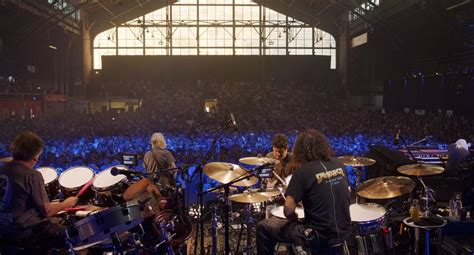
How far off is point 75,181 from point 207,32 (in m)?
21.9

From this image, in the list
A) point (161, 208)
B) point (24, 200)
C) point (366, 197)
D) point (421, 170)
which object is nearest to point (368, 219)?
point (366, 197)

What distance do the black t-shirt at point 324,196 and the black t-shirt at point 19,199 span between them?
202 cm

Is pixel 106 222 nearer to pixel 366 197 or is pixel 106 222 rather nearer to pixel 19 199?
pixel 19 199

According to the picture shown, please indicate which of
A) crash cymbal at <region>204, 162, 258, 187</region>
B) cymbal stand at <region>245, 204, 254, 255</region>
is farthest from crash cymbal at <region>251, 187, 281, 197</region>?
cymbal stand at <region>245, 204, 254, 255</region>

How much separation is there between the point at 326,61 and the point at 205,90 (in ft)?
25.4

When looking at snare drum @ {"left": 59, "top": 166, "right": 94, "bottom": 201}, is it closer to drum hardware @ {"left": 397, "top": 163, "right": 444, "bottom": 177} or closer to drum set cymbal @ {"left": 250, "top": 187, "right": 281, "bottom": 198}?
drum set cymbal @ {"left": 250, "top": 187, "right": 281, "bottom": 198}

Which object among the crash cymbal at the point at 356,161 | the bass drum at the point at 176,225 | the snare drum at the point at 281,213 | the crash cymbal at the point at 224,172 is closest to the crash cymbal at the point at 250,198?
the crash cymbal at the point at 224,172

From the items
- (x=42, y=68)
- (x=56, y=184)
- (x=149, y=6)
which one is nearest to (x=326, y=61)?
(x=149, y=6)

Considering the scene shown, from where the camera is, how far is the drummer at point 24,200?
3.43 metres

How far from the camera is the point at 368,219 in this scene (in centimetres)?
365

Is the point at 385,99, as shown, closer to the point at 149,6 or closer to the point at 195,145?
the point at 195,145

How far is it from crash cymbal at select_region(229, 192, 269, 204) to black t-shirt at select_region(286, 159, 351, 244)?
94 centimetres

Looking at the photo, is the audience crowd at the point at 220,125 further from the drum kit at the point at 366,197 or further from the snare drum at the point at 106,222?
the snare drum at the point at 106,222

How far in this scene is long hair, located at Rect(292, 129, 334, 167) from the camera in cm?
337
